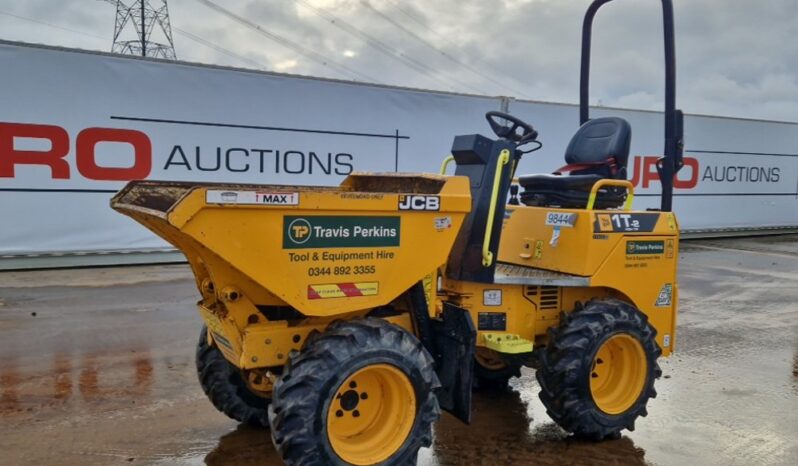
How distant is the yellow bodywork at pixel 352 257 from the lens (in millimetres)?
3053

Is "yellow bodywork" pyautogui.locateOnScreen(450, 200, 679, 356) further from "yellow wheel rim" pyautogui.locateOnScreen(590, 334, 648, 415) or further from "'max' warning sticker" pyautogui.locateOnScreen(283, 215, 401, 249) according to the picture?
"'max' warning sticker" pyautogui.locateOnScreen(283, 215, 401, 249)

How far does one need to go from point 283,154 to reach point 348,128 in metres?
1.19

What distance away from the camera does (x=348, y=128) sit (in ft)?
37.1

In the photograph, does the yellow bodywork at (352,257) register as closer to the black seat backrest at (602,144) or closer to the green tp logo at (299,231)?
the green tp logo at (299,231)

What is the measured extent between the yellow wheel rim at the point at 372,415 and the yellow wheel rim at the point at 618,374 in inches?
54.1

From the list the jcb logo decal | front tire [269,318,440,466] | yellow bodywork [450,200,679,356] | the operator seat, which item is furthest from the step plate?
front tire [269,318,440,466]

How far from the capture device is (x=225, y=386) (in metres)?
4.11

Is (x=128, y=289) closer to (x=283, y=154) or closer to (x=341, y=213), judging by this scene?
(x=283, y=154)

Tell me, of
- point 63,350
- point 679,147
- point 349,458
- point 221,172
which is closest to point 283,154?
point 221,172

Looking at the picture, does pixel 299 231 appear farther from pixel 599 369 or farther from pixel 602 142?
pixel 602 142

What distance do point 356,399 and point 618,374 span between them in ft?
6.09

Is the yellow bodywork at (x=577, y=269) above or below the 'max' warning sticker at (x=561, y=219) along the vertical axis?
below

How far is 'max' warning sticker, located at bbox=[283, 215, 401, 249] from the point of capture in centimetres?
315

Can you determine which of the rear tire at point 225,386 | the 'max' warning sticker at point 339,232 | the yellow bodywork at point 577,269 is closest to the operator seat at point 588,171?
the yellow bodywork at point 577,269
